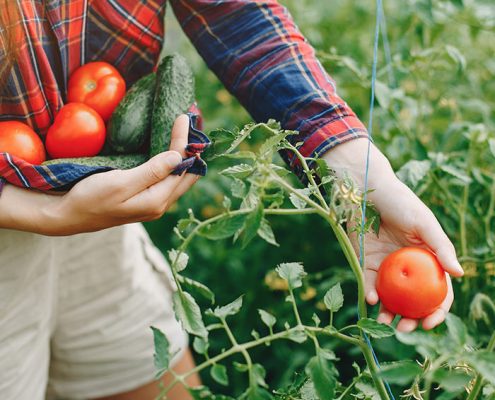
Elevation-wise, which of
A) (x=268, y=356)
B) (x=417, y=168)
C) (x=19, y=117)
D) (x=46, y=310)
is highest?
(x=19, y=117)

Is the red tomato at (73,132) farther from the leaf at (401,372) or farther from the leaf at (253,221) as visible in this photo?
the leaf at (401,372)

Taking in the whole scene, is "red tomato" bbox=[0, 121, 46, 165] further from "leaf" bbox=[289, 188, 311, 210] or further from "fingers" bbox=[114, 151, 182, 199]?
"leaf" bbox=[289, 188, 311, 210]

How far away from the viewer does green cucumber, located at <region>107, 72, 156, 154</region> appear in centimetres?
117

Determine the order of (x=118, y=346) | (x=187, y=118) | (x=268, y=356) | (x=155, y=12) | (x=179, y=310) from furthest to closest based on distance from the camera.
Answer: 1. (x=268, y=356)
2. (x=118, y=346)
3. (x=155, y=12)
4. (x=187, y=118)
5. (x=179, y=310)

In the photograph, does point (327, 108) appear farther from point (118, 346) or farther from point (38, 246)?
point (118, 346)

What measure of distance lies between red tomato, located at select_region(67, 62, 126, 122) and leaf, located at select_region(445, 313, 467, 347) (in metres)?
0.75

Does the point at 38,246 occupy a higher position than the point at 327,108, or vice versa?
the point at 327,108

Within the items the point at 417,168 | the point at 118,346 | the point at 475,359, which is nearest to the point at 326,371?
the point at 475,359

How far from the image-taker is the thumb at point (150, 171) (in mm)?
986

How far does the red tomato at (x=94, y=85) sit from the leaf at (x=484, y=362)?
0.80 metres

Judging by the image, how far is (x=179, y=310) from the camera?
32.1 inches

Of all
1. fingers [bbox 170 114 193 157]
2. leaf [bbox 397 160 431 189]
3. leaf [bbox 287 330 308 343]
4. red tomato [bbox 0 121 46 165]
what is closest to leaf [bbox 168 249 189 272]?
leaf [bbox 287 330 308 343]

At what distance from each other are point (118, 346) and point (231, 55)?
665 millimetres

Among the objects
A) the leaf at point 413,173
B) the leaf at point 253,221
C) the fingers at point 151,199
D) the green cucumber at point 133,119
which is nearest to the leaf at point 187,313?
the leaf at point 253,221
